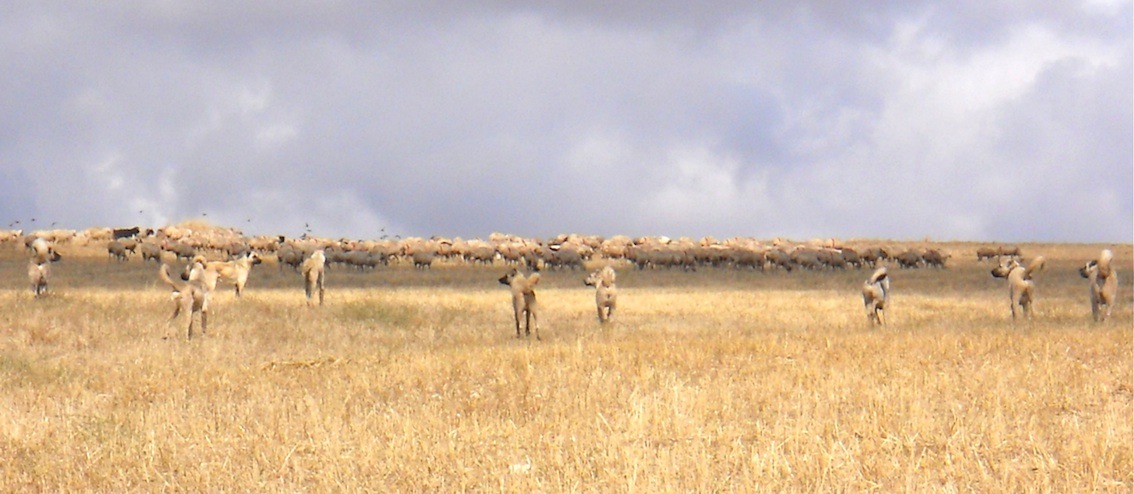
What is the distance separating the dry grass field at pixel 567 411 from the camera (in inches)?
289

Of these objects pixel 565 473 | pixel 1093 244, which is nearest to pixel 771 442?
pixel 565 473

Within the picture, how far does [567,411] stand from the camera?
957 centimetres

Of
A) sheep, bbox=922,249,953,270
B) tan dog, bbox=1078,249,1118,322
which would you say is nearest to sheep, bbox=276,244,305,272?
tan dog, bbox=1078,249,1118,322

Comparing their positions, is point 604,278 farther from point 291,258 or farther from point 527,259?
point 527,259

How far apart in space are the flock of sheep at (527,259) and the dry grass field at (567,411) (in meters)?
1.02

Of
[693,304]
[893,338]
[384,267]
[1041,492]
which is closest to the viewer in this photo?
[1041,492]

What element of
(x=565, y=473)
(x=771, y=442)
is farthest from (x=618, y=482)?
(x=771, y=442)

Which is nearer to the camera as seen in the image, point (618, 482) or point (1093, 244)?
point (618, 482)

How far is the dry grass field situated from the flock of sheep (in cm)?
102

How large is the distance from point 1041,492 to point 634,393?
430 centimetres

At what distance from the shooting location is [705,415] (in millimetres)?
9258

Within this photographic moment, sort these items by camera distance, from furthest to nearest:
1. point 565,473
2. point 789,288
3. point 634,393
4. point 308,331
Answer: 1. point 789,288
2. point 308,331
3. point 634,393
4. point 565,473

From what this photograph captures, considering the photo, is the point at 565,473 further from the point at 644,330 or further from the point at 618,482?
the point at 644,330

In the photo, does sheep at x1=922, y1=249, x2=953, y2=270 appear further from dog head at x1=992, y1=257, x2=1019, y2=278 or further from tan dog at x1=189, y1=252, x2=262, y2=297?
tan dog at x1=189, y1=252, x2=262, y2=297
